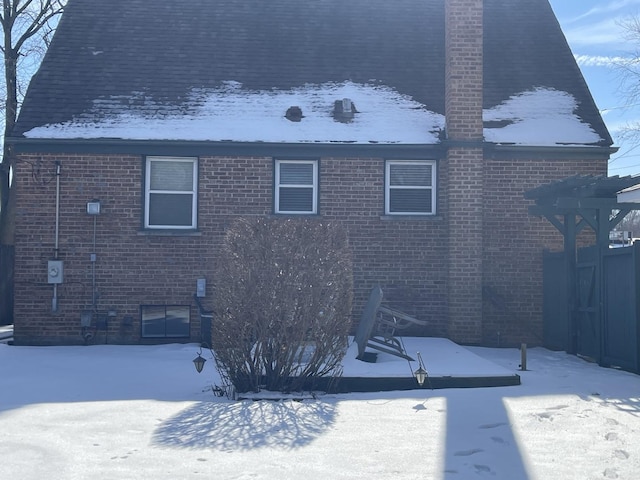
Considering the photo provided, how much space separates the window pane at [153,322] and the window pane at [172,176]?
2.27 m

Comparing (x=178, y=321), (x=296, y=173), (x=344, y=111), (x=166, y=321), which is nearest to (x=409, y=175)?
(x=344, y=111)

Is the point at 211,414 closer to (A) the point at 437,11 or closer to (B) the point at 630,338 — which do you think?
(B) the point at 630,338

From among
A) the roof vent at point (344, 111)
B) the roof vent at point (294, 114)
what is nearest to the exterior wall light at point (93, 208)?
the roof vent at point (294, 114)

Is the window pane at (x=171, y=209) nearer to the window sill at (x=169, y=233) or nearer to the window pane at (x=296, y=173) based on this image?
the window sill at (x=169, y=233)

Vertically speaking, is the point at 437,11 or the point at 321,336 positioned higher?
the point at 437,11

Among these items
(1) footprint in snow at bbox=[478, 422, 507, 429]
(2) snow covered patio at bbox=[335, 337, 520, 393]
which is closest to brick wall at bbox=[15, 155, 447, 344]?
(2) snow covered patio at bbox=[335, 337, 520, 393]

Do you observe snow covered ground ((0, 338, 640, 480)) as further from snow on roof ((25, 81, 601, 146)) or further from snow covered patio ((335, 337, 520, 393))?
snow on roof ((25, 81, 601, 146))

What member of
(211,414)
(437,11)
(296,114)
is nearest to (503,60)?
(437,11)

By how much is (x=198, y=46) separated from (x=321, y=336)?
30.1ft

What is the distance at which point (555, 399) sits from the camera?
27.5 feet

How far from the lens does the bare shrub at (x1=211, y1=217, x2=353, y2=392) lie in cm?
822

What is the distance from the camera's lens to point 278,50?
619 inches

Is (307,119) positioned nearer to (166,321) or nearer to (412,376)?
(166,321)

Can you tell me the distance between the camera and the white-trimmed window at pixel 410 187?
13.9 meters
